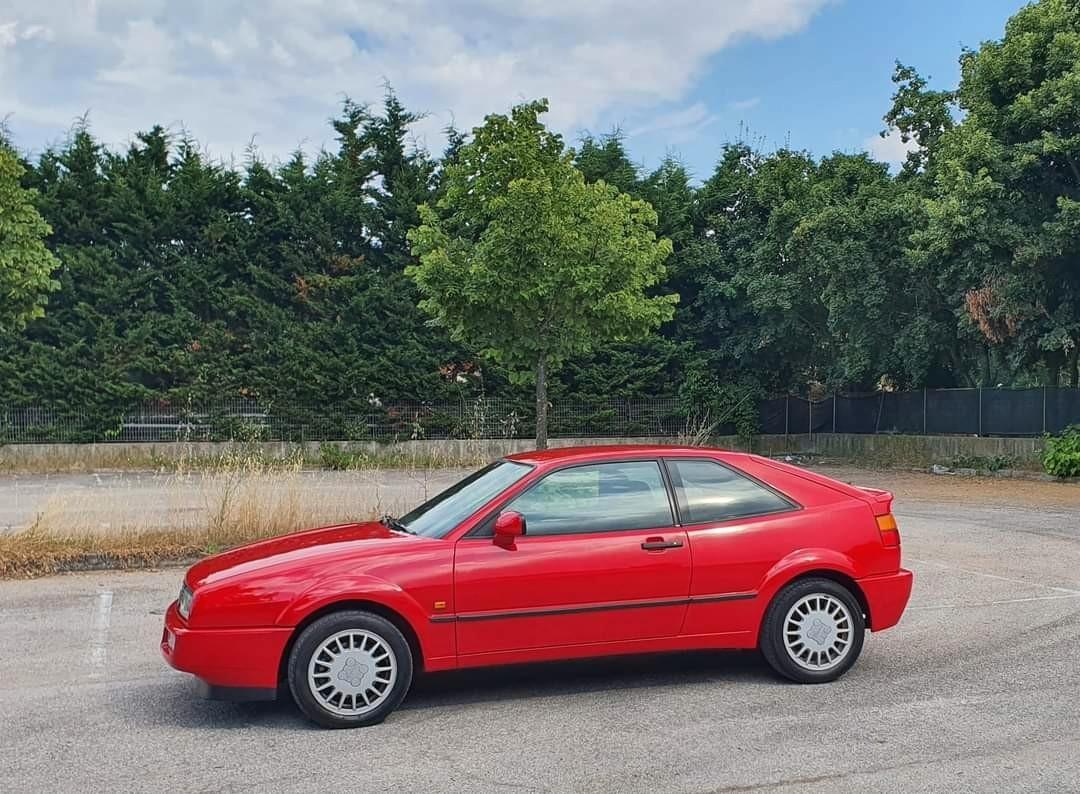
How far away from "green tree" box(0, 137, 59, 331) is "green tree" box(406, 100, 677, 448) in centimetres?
752

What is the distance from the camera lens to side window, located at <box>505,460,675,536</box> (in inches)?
238

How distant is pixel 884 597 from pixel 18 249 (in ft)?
57.0

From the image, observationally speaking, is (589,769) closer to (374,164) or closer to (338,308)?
(338,308)

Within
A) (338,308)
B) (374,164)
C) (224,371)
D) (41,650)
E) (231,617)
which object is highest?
(374,164)

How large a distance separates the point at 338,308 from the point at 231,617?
2420 centimetres

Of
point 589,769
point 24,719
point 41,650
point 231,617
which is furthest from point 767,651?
point 41,650

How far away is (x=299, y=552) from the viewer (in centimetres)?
594

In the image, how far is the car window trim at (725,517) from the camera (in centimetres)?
623

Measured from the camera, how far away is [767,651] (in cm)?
621

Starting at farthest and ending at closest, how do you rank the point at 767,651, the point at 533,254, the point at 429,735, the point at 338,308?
the point at 338,308
the point at 533,254
the point at 767,651
the point at 429,735

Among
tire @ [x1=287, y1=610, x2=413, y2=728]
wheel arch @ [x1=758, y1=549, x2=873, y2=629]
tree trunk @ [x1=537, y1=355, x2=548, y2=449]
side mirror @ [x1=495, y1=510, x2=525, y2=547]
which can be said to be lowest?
tire @ [x1=287, y1=610, x2=413, y2=728]

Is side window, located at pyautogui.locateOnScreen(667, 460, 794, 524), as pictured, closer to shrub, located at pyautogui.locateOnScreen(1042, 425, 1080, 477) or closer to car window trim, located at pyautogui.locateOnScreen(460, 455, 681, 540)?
car window trim, located at pyautogui.locateOnScreen(460, 455, 681, 540)

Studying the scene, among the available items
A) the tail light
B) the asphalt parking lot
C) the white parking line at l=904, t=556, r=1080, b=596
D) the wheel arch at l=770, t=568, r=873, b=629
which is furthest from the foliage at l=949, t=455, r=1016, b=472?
the wheel arch at l=770, t=568, r=873, b=629

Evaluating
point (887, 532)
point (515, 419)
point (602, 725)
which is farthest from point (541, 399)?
point (515, 419)
